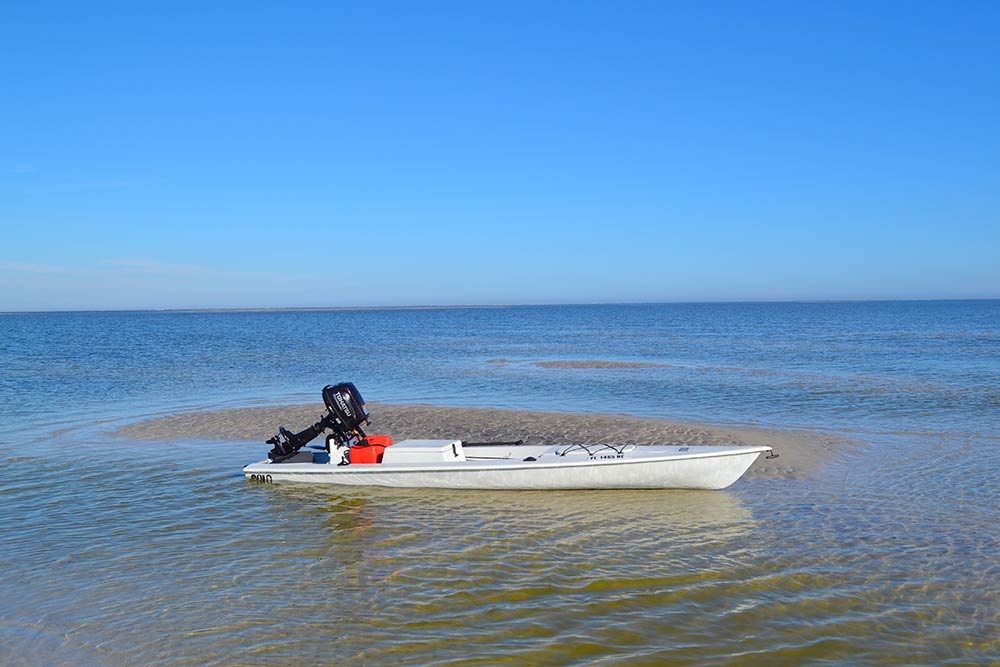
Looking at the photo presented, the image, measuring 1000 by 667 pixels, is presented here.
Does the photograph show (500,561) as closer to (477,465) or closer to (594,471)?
(477,465)

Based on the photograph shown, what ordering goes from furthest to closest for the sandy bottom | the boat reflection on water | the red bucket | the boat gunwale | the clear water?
1. the sandy bottom
2. the red bucket
3. the boat gunwale
4. the boat reflection on water
5. the clear water

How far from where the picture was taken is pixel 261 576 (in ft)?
28.9

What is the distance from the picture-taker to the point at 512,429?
18.6 metres

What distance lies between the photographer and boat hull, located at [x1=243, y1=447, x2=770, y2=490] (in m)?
11.9

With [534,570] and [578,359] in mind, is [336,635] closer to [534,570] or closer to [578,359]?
[534,570]

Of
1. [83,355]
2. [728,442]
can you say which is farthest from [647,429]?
[83,355]

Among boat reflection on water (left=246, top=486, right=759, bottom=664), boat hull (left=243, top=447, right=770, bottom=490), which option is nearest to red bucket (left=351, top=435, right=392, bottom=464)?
boat hull (left=243, top=447, right=770, bottom=490)

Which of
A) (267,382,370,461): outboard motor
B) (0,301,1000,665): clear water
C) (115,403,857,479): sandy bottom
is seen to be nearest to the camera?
(0,301,1000,665): clear water

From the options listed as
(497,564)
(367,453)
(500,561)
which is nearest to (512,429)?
(367,453)

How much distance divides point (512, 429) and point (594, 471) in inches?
261

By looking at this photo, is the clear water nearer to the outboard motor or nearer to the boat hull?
the boat hull

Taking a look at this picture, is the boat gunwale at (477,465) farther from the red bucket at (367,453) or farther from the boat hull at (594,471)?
the red bucket at (367,453)

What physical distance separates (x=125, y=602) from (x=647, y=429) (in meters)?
12.2

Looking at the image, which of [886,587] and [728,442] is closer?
[886,587]
